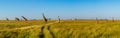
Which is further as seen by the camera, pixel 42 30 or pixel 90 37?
pixel 42 30

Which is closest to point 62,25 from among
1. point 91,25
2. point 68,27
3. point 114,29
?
point 68,27

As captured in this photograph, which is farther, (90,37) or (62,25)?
(62,25)

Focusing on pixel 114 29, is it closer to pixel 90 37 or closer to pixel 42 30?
pixel 90 37

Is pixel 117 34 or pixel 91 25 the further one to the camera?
pixel 91 25

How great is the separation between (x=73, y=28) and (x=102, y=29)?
5851 millimetres

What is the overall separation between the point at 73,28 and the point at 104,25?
6469 millimetres

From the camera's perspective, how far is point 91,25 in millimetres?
57531

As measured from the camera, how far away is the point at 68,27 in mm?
56969

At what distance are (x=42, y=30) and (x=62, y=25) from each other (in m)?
4.37

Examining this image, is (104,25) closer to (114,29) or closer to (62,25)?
(114,29)

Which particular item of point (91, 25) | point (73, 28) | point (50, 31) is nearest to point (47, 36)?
point (50, 31)

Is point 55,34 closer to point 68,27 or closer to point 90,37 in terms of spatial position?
point 68,27

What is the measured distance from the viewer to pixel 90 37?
5319cm

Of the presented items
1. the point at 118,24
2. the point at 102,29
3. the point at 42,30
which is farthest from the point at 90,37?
the point at 42,30
